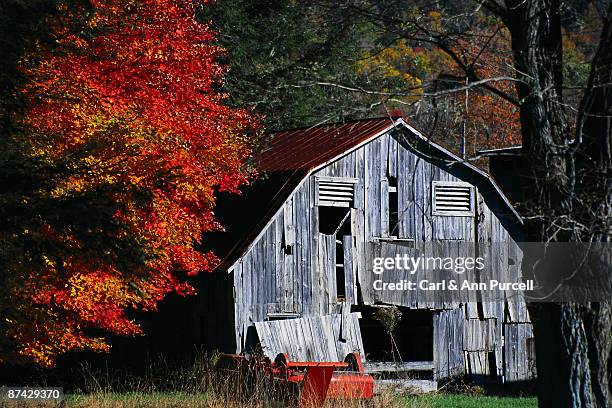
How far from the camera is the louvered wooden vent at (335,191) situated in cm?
2681

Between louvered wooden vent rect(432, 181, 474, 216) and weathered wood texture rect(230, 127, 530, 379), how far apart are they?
169mm

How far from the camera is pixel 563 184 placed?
36.2ft

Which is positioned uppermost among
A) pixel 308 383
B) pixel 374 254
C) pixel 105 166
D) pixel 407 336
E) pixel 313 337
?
pixel 105 166

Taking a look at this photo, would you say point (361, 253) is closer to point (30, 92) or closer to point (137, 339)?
point (137, 339)

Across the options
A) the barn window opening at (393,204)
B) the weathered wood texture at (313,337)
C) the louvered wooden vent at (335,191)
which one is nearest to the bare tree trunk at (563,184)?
the weathered wood texture at (313,337)

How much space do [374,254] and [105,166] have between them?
38.0 ft

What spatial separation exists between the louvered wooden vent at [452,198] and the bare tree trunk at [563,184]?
16966mm

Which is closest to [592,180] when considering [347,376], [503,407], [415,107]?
[415,107]

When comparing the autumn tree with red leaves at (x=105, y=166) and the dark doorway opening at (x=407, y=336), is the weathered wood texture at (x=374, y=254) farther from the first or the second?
the autumn tree with red leaves at (x=105, y=166)

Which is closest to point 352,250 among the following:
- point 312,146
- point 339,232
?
point 339,232

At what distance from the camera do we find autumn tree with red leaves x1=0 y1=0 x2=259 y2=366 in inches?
553

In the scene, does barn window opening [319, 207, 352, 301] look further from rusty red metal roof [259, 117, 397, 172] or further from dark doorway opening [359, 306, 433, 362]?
rusty red metal roof [259, 117, 397, 172]

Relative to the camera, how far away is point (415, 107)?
10.2 m

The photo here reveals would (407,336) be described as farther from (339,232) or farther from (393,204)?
(393,204)
